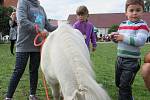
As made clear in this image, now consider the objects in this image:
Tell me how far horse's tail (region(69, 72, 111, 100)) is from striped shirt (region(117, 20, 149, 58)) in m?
2.03

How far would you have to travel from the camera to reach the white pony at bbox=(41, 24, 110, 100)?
144 inches

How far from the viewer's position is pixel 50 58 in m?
5.27

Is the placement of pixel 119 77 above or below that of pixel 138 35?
below

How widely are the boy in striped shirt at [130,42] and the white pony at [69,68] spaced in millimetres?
886

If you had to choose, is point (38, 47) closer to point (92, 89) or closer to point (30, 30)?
point (30, 30)

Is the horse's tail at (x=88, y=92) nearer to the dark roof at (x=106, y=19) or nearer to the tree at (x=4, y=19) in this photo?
the tree at (x=4, y=19)

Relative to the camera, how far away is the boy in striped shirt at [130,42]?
222 inches

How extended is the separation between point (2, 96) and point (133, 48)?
2785 millimetres

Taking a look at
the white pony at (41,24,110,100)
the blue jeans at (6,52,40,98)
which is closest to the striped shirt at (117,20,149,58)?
the white pony at (41,24,110,100)

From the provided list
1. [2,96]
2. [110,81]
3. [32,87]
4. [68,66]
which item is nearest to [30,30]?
[32,87]

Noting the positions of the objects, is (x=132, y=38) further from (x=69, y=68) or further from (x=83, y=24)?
(x=83, y=24)

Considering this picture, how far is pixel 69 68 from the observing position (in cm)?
416

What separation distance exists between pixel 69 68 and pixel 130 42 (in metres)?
1.73

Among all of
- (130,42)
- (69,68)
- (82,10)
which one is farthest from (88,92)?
(82,10)
